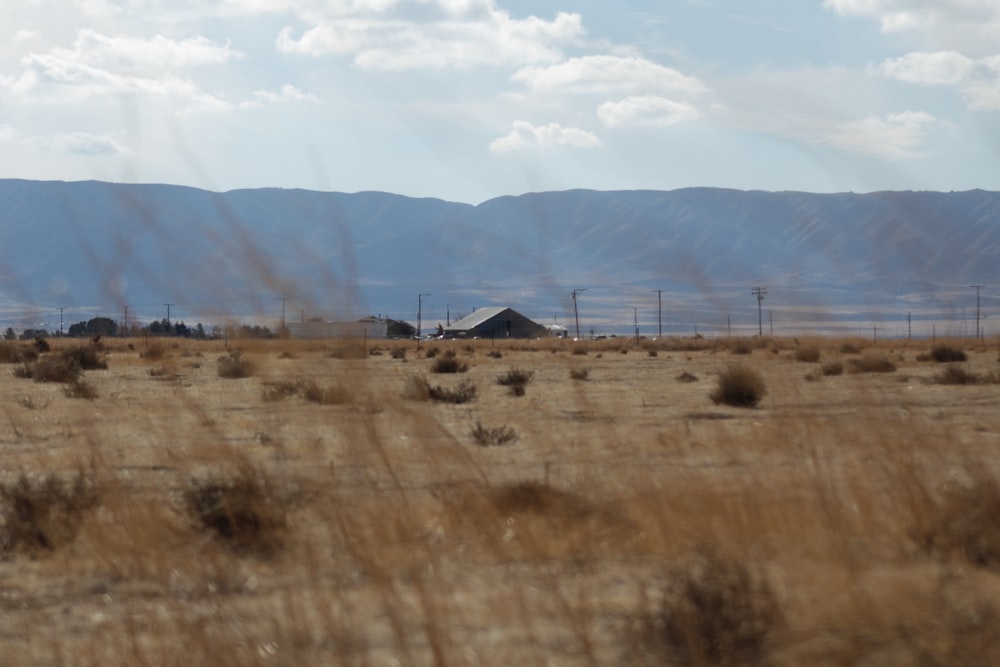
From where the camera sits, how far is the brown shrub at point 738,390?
23203 millimetres

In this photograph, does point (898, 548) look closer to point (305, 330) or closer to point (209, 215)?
point (305, 330)

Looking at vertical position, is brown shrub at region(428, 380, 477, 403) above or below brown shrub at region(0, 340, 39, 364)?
below

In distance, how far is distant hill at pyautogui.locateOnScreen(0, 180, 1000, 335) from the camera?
5.71 meters

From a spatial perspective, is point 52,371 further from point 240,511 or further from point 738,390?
point 240,511

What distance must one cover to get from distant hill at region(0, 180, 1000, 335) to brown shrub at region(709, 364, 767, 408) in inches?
570

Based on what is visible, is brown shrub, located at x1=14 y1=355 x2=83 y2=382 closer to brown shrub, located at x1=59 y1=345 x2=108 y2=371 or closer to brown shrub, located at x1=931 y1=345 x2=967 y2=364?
brown shrub, located at x1=59 y1=345 x2=108 y2=371

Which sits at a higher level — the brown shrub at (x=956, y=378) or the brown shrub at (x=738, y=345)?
the brown shrub at (x=738, y=345)

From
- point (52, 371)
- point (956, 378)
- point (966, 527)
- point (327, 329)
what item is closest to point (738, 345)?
point (966, 527)

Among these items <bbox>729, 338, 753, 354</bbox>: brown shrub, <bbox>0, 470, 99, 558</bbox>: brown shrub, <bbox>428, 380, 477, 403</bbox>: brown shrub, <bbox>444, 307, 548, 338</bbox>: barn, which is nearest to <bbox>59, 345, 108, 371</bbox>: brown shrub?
<bbox>428, 380, 477, 403</bbox>: brown shrub

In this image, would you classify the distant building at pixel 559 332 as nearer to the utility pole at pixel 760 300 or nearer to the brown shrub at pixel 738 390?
the utility pole at pixel 760 300

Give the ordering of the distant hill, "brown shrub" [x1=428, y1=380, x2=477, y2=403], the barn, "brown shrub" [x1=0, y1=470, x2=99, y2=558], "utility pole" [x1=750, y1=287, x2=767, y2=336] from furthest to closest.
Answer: the barn < "brown shrub" [x1=428, y1=380, x2=477, y2=403] < "brown shrub" [x1=0, y1=470, x2=99, y2=558] < "utility pole" [x1=750, y1=287, x2=767, y2=336] < the distant hill

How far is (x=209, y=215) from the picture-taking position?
246 inches

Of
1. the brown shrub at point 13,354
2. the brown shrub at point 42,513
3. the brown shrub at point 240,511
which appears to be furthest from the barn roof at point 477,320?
the brown shrub at point 240,511

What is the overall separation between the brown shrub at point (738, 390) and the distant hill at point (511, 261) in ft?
47.5
